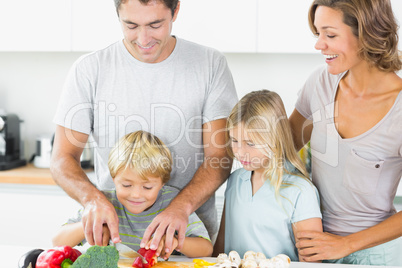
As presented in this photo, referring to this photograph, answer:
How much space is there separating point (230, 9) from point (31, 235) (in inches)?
63.5

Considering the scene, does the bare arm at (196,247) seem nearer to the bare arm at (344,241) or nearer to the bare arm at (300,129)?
the bare arm at (344,241)

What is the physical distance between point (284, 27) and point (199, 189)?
4.23 feet

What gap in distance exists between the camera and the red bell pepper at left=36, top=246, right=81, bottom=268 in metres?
1.17

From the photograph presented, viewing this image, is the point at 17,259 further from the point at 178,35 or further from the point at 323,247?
the point at 178,35

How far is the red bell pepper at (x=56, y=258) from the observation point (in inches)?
45.9

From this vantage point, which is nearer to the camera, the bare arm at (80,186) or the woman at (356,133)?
the bare arm at (80,186)

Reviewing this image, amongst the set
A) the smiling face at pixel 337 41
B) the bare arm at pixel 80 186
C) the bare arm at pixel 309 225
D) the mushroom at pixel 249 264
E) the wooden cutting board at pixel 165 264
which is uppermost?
the smiling face at pixel 337 41

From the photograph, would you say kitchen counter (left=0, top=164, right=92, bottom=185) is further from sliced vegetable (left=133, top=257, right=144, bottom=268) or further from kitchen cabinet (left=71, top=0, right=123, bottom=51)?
sliced vegetable (left=133, top=257, right=144, bottom=268)

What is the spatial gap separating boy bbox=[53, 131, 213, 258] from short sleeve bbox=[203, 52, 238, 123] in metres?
Result: 0.21

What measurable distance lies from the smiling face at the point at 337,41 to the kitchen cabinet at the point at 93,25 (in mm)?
1422

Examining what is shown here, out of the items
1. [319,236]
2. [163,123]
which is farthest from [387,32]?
[163,123]

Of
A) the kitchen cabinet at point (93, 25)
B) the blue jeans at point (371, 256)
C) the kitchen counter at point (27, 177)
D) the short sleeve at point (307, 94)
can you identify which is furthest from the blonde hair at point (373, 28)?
the kitchen counter at point (27, 177)

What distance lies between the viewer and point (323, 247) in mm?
1457

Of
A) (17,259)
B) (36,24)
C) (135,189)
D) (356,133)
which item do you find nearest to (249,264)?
(135,189)
